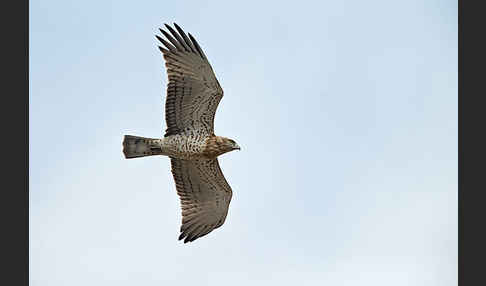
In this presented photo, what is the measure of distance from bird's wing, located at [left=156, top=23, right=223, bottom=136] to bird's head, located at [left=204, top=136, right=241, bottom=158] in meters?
0.24

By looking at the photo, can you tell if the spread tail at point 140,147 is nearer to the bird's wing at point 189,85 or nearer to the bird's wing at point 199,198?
the bird's wing at point 189,85

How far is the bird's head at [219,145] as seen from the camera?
17.9 m

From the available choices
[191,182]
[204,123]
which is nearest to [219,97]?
[204,123]

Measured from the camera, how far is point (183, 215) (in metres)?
18.8

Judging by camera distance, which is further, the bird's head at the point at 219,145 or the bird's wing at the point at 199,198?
the bird's wing at the point at 199,198

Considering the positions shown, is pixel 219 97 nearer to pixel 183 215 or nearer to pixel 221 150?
pixel 221 150

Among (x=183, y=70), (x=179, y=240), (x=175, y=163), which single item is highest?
(x=183, y=70)

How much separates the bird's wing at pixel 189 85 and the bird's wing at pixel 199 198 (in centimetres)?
87

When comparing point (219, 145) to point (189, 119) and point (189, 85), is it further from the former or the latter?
point (189, 85)

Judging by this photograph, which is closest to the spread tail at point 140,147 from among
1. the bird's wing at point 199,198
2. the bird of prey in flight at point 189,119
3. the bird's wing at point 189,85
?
the bird of prey in flight at point 189,119

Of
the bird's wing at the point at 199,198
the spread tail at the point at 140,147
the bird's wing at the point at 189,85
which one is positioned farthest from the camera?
the bird's wing at the point at 199,198

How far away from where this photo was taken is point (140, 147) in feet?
59.4

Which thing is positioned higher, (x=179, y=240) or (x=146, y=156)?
(x=146, y=156)

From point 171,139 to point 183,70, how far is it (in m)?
1.06
